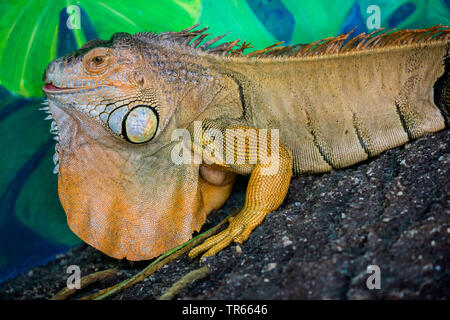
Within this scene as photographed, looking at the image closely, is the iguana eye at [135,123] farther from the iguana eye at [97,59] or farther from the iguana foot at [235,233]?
the iguana foot at [235,233]

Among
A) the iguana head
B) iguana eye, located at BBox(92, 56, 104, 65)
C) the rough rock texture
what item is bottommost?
the rough rock texture

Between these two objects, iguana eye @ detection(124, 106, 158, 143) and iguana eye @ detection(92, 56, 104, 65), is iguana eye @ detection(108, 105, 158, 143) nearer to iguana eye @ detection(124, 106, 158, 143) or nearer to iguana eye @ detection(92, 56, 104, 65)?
iguana eye @ detection(124, 106, 158, 143)

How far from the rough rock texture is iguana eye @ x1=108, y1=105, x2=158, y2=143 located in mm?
792

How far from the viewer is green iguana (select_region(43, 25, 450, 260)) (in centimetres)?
252

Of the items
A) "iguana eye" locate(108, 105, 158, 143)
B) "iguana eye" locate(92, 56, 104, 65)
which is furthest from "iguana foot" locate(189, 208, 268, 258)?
"iguana eye" locate(92, 56, 104, 65)

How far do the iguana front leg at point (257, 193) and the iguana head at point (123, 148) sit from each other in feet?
1.14

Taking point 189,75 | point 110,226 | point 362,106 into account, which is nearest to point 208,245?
point 110,226

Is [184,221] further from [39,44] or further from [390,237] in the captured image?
[39,44]

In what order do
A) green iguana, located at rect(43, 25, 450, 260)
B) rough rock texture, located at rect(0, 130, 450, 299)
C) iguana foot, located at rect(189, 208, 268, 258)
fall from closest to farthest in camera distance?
rough rock texture, located at rect(0, 130, 450, 299) → iguana foot, located at rect(189, 208, 268, 258) → green iguana, located at rect(43, 25, 450, 260)

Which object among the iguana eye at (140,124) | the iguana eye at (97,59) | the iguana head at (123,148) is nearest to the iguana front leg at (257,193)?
the iguana head at (123,148)

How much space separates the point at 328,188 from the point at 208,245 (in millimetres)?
820

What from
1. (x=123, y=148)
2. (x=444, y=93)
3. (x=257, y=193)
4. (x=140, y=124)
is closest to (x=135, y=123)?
(x=140, y=124)

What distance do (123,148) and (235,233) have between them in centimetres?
89

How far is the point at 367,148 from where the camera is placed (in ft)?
8.89
